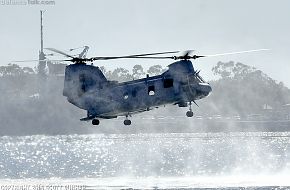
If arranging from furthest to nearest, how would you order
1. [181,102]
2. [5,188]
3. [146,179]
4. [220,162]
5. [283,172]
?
[220,162] < [283,172] < [146,179] < [5,188] < [181,102]

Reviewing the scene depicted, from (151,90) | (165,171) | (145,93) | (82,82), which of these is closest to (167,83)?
(151,90)

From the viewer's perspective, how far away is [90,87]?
69.2 metres

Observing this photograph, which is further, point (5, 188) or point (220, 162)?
point (220, 162)

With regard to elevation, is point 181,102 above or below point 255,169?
below

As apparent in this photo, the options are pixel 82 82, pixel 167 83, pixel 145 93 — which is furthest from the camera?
pixel 82 82

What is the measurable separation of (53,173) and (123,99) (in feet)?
265

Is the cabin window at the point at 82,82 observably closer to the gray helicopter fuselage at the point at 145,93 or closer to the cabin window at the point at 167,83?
the gray helicopter fuselage at the point at 145,93

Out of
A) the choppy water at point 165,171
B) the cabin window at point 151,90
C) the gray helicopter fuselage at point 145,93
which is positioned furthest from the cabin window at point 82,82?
the choppy water at point 165,171

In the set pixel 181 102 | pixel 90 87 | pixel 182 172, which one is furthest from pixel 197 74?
pixel 182 172

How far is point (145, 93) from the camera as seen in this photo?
66750 millimetres

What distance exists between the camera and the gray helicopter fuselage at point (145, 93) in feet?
218

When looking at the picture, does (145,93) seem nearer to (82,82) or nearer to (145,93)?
(145,93)

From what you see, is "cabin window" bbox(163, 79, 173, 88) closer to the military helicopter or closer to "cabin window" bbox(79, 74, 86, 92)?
the military helicopter

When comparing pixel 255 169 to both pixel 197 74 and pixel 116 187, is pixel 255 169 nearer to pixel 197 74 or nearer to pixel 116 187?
pixel 116 187
